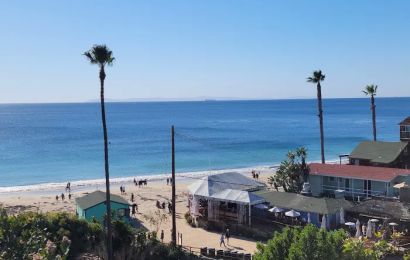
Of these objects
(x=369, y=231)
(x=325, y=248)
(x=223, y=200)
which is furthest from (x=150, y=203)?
(x=325, y=248)

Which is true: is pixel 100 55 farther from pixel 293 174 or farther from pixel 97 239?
pixel 293 174

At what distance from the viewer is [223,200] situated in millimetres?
37188

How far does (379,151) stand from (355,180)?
25.0ft

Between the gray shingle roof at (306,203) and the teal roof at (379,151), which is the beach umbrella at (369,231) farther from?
the teal roof at (379,151)

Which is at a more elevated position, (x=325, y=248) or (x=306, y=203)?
(x=325, y=248)

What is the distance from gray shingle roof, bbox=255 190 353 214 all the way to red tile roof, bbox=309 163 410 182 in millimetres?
5884

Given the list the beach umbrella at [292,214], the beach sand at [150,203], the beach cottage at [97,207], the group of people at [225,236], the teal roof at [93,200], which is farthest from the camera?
the teal roof at [93,200]

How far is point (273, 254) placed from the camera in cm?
1627

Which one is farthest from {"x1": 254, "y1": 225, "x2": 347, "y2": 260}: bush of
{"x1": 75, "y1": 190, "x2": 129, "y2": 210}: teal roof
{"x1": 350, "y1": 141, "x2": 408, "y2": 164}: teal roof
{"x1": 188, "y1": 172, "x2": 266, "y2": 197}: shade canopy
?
{"x1": 350, "y1": 141, "x2": 408, "y2": 164}: teal roof

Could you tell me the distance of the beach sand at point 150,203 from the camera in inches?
1339

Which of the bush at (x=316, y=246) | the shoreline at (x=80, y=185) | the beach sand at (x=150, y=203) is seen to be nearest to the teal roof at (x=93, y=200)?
the beach sand at (x=150, y=203)

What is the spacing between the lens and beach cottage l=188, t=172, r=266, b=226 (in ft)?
120

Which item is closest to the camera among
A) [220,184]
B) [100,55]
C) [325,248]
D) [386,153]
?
[325,248]

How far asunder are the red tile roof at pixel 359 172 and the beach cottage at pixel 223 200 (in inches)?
283
